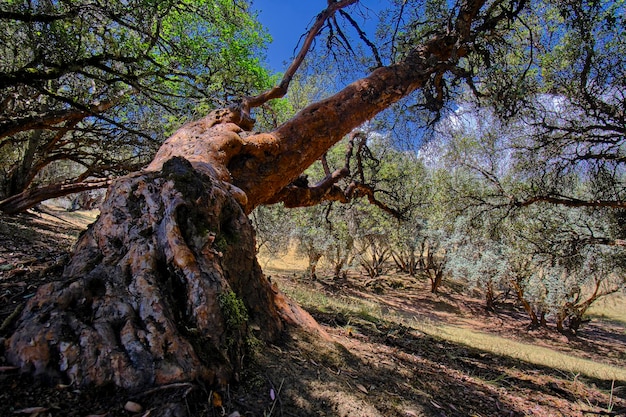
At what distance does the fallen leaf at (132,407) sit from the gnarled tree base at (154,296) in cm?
8

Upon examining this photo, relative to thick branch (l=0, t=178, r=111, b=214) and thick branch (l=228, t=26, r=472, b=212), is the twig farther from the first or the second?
thick branch (l=0, t=178, r=111, b=214)

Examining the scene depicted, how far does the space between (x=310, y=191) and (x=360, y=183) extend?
1.96 metres

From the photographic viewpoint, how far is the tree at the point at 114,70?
4.73 meters

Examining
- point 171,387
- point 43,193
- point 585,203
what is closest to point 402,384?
point 171,387

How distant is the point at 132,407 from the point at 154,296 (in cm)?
57

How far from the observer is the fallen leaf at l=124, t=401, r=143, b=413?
1364 millimetres

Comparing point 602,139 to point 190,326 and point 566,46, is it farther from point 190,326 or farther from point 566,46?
point 190,326

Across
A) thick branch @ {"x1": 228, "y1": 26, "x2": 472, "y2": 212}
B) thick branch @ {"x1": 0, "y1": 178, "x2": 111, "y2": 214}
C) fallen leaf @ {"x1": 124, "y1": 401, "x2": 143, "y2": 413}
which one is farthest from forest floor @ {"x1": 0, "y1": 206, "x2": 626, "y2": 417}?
thick branch @ {"x1": 0, "y1": 178, "x2": 111, "y2": 214}

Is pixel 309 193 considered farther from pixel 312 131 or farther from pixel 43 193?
pixel 43 193

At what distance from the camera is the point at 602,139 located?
6.63 meters

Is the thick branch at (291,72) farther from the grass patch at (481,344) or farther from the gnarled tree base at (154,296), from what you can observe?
the grass patch at (481,344)

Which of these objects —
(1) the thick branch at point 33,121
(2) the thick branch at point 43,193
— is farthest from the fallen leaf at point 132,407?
(2) the thick branch at point 43,193

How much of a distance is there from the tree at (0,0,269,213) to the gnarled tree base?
3.23m

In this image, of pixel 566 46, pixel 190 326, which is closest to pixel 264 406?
pixel 190 326
